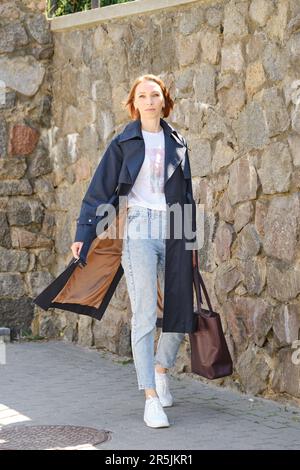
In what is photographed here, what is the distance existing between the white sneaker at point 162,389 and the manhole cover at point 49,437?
618 mm

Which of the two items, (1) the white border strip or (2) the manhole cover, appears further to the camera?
(1) the white border strip

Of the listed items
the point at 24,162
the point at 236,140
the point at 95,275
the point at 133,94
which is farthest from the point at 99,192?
the point at 24,162

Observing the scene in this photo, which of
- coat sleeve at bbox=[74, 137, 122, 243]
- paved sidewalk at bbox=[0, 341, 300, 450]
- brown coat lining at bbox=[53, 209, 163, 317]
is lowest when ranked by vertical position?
paved sidewalk at bbox=[0, 341, 300, 450]

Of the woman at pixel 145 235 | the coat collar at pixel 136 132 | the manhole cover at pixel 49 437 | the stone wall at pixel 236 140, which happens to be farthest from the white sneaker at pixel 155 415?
the coat collar at pixel 136 132

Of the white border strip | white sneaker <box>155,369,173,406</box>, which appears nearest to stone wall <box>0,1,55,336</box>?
the white border strip

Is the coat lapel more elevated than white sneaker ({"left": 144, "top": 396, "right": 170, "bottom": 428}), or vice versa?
the coat lapel

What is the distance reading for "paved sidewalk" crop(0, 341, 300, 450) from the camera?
17.6ft

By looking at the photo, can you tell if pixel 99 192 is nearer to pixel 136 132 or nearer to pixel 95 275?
pixel 136 132

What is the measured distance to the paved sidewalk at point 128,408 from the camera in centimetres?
537

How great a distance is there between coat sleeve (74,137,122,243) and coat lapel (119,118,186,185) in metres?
0.07

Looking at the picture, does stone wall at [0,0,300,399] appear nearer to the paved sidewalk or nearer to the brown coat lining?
the paved sidewalk

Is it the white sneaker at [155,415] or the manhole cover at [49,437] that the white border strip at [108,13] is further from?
the manhole cover at [49,437]

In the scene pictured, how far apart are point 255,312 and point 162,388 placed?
76 centimetres

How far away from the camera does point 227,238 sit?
6828 millimetres
